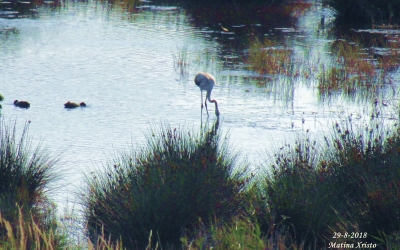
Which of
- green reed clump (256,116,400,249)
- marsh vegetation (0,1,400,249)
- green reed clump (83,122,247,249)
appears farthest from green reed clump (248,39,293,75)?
green reed clump (83,122,247,249)

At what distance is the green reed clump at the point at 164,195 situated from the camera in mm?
5078

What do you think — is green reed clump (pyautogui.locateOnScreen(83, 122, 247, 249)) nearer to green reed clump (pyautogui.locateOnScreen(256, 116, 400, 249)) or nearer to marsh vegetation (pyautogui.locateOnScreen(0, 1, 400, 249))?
marsh vegetation (pyautogui.locateOnScreen(0, 1, 400, 249))

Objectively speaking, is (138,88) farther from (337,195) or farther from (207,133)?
(337,195)

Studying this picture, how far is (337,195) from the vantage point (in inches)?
221

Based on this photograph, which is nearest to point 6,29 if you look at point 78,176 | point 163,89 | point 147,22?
point 147,22

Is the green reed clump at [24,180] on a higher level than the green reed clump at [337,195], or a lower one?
lower

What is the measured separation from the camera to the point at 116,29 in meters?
19.7

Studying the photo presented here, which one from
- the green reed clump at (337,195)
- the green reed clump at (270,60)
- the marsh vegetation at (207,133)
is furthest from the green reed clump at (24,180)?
the green reed clump at (270,60)

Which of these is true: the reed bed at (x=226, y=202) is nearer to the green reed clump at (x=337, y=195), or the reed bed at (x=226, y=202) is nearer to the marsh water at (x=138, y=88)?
the green reed clump at (x=337, y=195)

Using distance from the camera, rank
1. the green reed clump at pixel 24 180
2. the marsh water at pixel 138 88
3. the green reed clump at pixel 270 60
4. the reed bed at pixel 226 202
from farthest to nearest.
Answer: the green reed clump at pixel 270 60 → the marsh water at pixel 138 88 → the green reed clump at pixel 24 180 → the reed bed at pixel 226 202

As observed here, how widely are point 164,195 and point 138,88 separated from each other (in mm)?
7541

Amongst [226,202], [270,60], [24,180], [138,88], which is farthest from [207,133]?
[270,60]

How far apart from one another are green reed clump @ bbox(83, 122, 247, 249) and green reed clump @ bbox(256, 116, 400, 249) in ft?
1.20

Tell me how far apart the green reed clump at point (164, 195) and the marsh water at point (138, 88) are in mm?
1219
